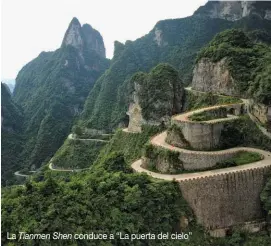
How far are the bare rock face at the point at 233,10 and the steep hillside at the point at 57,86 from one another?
108ft

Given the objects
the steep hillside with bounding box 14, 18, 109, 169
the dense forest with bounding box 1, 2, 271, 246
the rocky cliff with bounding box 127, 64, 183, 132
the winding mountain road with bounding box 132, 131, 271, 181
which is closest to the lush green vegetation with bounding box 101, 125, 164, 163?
the dense forest with bounding box 1, 2, 271, 246

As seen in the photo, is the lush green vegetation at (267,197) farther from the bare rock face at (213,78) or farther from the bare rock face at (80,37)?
the bare rock face at (80,37)

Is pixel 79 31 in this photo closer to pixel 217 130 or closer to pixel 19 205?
pixel 217 130

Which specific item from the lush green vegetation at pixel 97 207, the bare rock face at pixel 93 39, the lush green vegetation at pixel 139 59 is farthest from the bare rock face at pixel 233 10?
the lush green vegetation at pixel 97 207

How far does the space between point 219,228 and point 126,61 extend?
236 feet

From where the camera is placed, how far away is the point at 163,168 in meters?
30.5

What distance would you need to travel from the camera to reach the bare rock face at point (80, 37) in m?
122

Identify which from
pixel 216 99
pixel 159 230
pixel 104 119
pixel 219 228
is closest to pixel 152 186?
pixel 159 230

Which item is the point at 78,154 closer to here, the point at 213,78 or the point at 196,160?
the point at 213,78

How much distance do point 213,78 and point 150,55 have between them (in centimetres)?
5868

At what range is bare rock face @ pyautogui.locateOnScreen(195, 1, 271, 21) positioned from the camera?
82.6 metres

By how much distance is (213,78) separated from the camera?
45.2 metres

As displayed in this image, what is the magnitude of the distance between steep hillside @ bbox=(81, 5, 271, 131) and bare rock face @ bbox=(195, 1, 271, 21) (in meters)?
1.37

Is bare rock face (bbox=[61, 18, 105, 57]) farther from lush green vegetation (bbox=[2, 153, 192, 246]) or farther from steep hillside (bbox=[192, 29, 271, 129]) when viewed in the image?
lush green vegetation (bbox=[2, 153, 192, 246])
